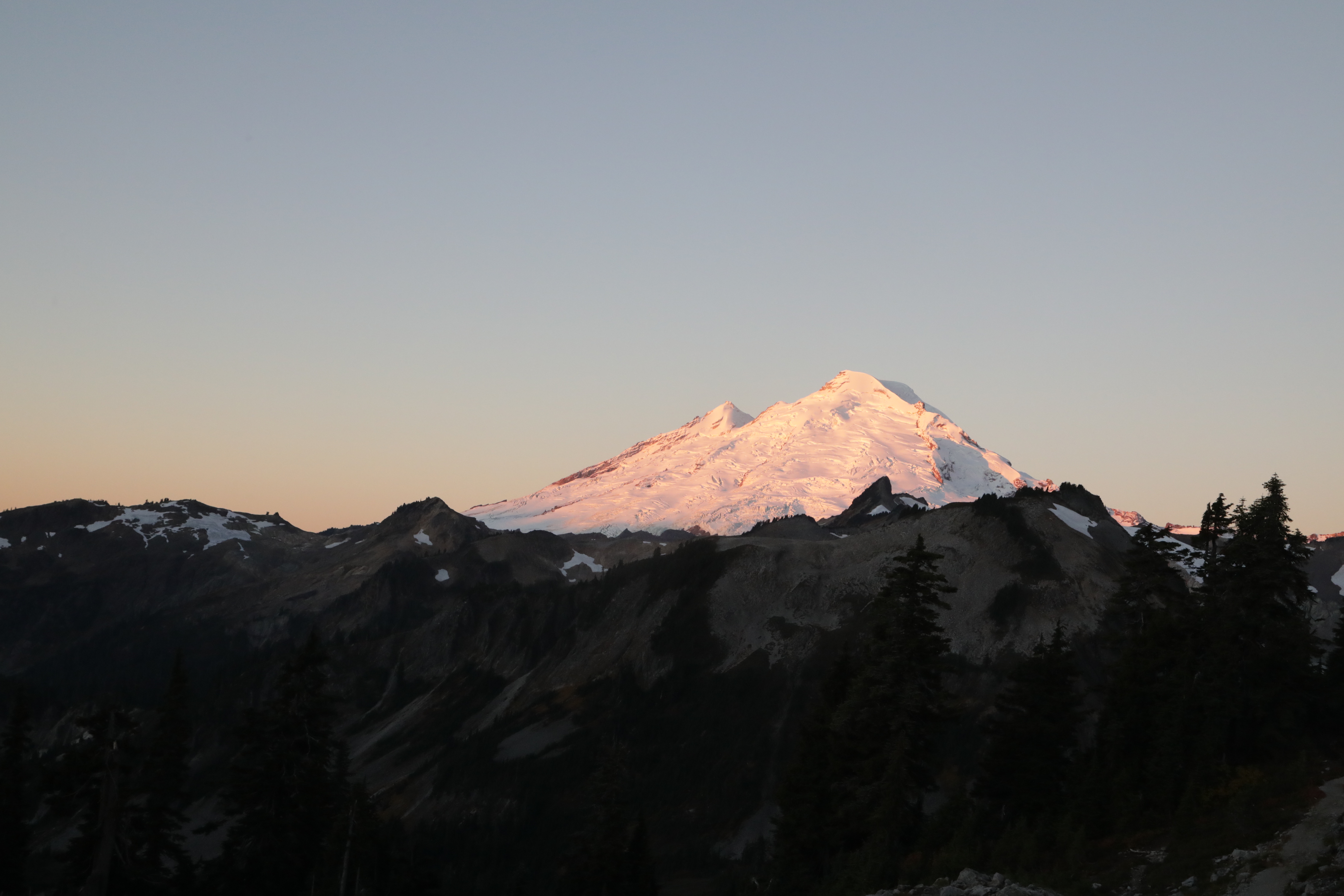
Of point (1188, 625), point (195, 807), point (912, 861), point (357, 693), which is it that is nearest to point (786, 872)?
point (912, 861)

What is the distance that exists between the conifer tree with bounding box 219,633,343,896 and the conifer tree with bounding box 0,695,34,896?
12087 mm

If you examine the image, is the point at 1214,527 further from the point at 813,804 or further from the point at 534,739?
the point at 534,739

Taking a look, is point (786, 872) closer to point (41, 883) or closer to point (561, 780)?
point (561, 780)

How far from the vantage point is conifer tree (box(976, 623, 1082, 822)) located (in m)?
46.0

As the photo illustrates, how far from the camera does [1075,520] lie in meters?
116

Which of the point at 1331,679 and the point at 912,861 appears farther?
the point at 1331,679

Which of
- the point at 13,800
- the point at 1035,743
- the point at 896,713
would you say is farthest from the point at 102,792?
the point at 1035,743

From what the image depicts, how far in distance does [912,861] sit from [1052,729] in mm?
9319

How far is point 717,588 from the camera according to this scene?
123m

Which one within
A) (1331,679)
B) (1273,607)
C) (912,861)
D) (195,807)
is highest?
(1273,607)

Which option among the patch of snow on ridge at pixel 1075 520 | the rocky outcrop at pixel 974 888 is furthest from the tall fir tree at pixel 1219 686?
the patch of snow on ridge at pixel 1075 520

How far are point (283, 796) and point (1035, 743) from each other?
27661 mm

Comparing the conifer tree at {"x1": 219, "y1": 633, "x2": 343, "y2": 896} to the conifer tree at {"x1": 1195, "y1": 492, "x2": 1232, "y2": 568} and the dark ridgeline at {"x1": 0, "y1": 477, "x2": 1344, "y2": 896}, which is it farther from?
the conifer tree at {"x1": 1195, "y1": 492, "x2": 1232, "y2": 568}

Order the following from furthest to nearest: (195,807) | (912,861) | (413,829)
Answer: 1. (195,807)
2. (413,829)
3. (912,861)
